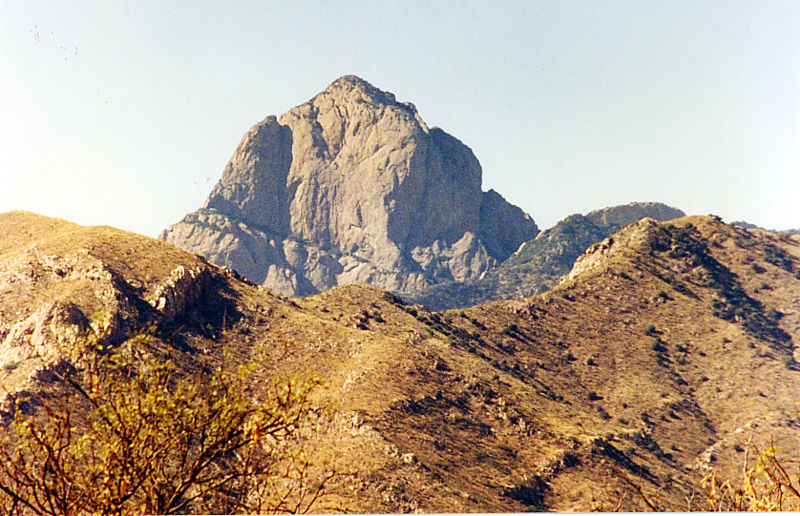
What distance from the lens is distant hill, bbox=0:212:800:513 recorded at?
56094 mm

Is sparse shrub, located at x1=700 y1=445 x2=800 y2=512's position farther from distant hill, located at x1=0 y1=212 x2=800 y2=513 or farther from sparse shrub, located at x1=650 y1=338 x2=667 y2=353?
sparse shrub, located at x1=650 y1=338 x2=667 y2=353

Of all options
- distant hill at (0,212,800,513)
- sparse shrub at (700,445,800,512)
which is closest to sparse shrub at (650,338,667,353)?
distant hill at (0,212,800,513)

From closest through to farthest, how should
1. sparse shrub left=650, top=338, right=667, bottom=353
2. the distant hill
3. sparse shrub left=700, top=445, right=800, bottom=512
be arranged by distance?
1. sparse shrub left=700, top=445, right=800, bottom=512
2. the distant hill
3. sparse shrub left=650, top=338, right=667, bottom=353

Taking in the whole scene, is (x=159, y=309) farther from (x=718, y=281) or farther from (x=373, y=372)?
(x=718, y=281)

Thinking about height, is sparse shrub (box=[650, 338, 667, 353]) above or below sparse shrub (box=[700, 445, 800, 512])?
below

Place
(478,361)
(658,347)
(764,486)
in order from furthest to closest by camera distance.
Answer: (658,347) < (478,361) < (764,486)

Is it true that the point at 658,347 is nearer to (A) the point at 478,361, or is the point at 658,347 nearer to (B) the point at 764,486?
(A) the point at 478,361

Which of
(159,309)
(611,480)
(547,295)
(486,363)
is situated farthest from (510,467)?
(547,295)

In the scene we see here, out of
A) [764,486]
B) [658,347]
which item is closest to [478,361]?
[658,347]

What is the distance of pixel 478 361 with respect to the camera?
8444 centimetres

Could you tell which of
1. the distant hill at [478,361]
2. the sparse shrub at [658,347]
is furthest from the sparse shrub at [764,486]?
the sparse shrub at [658,347]

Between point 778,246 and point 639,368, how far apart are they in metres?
58.8

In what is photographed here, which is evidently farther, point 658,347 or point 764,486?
point 658,347

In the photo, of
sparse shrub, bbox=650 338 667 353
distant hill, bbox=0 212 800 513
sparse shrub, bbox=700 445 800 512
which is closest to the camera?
sparse shrub, bbox=700 445 800 512
